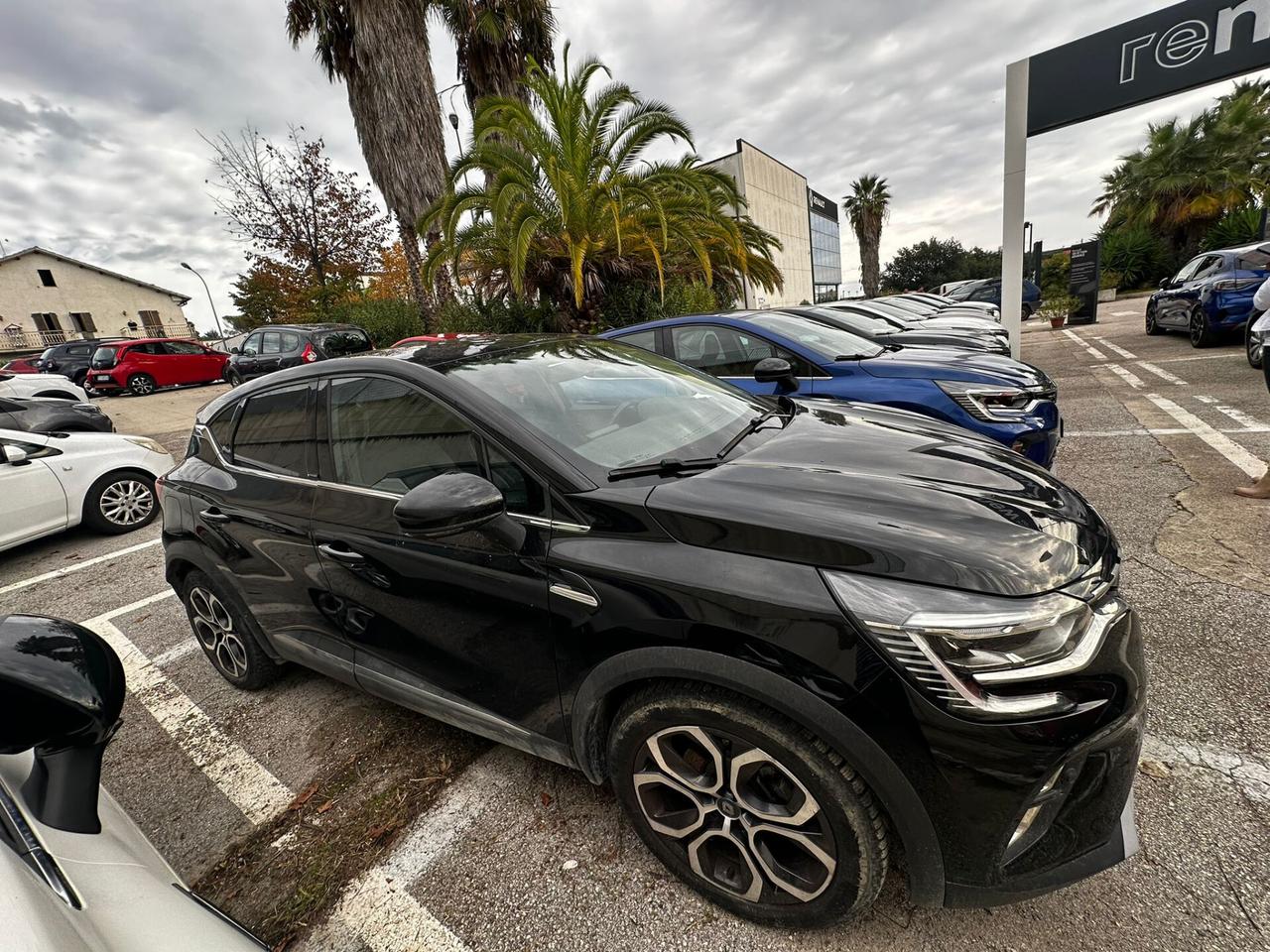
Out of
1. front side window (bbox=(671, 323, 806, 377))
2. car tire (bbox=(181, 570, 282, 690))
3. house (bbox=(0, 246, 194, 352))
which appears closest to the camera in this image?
car tire (bbox=(181, 570, 282, 690))

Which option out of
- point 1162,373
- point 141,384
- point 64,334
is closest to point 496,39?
point 141,384

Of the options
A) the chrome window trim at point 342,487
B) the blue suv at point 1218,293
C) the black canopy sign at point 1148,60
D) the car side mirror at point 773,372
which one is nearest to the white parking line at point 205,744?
the chrome window trim at point 342,487

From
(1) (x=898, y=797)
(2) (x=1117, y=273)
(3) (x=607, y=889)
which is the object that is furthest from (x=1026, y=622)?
(2) (x=1117, y=273)

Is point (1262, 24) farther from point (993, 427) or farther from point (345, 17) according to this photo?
point (345, 17)

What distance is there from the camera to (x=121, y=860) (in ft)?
3.73

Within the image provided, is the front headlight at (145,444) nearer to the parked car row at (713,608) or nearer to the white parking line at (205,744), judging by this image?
the white parking line at (205,744)

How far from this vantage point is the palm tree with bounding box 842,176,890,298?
36.0 metres

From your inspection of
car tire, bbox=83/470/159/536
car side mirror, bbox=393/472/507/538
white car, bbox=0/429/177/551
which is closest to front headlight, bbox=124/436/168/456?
white car, bbox=0/429/177/551

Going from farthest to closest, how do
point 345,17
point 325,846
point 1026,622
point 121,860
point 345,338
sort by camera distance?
point 345,338, point 345,17, point 325,846, point 1026,622, point 121,860

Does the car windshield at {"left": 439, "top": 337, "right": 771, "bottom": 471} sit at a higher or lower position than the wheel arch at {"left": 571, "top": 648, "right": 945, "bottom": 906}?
higher

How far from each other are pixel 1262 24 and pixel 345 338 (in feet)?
55.5

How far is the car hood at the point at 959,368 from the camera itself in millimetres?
4008

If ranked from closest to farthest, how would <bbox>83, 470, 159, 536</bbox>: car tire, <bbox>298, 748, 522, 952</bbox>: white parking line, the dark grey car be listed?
1. <bbox>298, 748, 522, 952</bbox>: white parking line
2. <bbox>83, 470, 159, 536</bbox>: car tire
3. the dark grey car

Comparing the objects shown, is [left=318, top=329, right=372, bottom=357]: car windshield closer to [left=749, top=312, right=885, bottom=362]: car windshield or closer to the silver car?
[left=749, top=312, right=885, bottom=362]: car windshield
